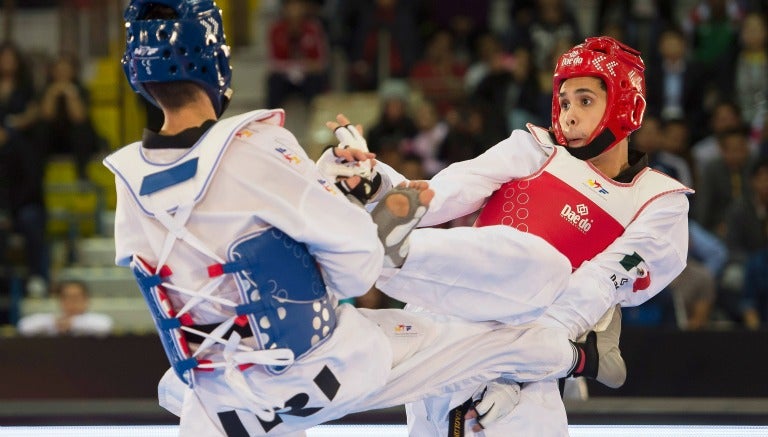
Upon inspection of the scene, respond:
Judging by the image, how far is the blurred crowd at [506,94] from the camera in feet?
28.7

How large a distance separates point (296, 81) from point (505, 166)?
6.66m

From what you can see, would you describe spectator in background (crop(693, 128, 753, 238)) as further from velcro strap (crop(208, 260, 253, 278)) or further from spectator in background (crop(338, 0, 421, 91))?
velcro strap (crop(208, 260, 253, 278))

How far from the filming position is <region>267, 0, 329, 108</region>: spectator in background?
11.0 meters

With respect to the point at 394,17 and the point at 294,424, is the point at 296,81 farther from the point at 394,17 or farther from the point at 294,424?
the point at 294,424

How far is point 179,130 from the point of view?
3.65 m

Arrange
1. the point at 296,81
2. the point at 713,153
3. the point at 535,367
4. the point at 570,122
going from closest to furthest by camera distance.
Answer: the point at 535,367 < the point at 570,122 < the point at 713,153 < the point at 296,81

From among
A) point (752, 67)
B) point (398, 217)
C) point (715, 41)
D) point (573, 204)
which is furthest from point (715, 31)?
point (398, 217)

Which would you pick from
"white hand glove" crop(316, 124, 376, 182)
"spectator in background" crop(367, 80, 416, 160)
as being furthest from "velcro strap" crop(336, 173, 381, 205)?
"spectator in background" crop(367, 80, 416, 160)

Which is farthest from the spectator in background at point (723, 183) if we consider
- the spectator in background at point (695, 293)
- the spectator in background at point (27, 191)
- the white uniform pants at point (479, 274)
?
the white uniform pants at point (479, 274)

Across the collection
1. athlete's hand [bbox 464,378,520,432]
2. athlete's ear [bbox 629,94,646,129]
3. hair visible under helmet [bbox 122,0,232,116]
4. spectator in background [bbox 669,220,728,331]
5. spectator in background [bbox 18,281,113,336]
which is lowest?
spectator in background [bbox 18,281,113,336]

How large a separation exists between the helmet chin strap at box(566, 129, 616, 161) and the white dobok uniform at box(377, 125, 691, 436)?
35 mm

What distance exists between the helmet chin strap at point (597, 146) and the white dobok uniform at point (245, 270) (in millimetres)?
941

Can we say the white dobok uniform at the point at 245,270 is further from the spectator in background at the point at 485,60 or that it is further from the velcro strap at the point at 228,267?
the spectator in background at the point at 485,60

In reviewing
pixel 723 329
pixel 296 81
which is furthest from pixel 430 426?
pixel 296 81
